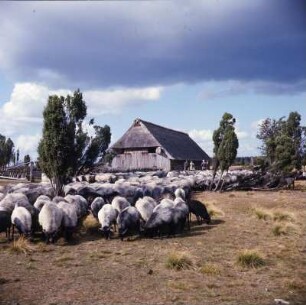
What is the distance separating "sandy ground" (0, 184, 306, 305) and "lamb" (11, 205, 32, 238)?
22.6 inches

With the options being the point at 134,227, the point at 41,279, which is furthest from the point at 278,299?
the point at 134,227

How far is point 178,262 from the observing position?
378 inches

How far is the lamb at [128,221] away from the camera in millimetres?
12856

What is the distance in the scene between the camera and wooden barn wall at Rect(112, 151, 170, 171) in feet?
144

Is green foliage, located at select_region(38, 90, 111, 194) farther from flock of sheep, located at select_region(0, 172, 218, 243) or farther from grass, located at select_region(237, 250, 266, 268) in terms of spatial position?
grass, located at select_region(237, 250, 266, 268)

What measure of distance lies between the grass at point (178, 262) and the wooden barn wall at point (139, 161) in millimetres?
33428

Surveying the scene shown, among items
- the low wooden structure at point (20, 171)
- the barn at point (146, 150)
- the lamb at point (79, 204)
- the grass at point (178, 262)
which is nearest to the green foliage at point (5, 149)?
the low wooden structure at point (20, 171)

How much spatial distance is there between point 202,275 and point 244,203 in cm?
1300

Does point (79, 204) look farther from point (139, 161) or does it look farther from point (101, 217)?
point (139, 161)

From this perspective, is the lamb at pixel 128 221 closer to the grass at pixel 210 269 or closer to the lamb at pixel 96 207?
the lamb at pixel 96 207

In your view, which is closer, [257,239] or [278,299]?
[278,299]

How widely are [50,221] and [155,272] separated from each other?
4.30 m

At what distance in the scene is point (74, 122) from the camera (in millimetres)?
20625

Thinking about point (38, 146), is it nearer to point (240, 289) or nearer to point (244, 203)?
point (244, 203)
